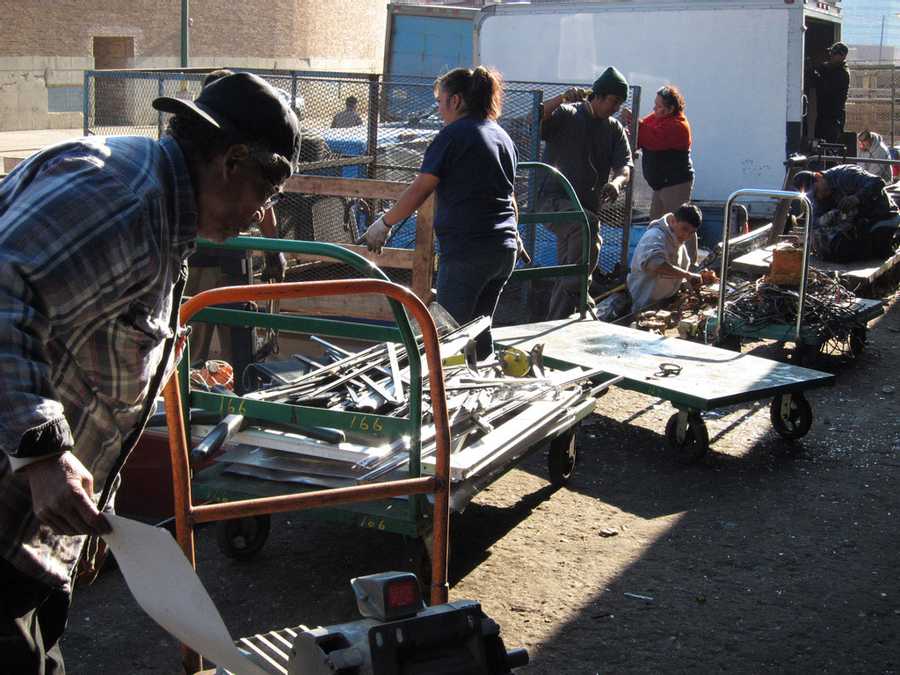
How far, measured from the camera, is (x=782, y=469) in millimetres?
6027

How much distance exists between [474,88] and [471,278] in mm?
977

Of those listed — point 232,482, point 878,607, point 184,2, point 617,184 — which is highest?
point 184,2

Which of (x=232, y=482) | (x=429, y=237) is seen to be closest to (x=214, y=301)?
(x=232, y=482)

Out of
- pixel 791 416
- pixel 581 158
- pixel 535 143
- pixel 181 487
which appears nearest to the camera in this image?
pixel 181 487

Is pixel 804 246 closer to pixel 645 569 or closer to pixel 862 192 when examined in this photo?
pixel 645 569

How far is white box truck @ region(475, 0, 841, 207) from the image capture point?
11336 mm

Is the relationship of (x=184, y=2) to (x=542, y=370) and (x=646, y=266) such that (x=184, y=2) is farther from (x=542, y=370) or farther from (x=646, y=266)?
(x=542, y=370)

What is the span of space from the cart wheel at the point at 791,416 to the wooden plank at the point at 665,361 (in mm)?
157

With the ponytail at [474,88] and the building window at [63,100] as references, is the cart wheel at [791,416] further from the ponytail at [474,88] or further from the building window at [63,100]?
the building window at [63,100]

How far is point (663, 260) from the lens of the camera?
862 cm

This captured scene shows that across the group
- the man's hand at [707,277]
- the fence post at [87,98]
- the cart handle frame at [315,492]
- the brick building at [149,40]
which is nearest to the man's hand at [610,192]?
the man's hand at [707,277]

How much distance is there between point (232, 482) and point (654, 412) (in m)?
3.44

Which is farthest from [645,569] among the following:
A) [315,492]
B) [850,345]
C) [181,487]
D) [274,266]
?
[850,345]

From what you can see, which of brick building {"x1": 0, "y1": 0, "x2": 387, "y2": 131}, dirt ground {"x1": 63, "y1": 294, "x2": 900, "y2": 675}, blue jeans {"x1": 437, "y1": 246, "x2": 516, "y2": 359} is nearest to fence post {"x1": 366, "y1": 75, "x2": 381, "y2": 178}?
blue jeans {"x1": 437, "y1": 246, "x2": 516, "y2": 359}
